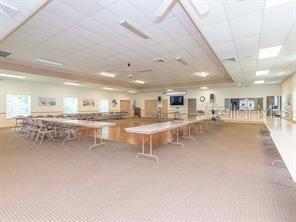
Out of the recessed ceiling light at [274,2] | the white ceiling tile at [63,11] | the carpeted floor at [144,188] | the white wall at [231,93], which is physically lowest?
the carpeted floor at [144,188]

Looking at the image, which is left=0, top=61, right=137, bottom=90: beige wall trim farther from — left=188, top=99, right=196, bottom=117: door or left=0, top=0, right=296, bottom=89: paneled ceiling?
left=188, top=99, right=196, bottom=117: door

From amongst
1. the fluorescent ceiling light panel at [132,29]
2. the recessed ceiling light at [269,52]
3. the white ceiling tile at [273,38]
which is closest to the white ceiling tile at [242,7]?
the white ceiling tile at [273,38]

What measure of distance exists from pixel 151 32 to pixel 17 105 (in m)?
9.67

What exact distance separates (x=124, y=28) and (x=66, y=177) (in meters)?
3.28

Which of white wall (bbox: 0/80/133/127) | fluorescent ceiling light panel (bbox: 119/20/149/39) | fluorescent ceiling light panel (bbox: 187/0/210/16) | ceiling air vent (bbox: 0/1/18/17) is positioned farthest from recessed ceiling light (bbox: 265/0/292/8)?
white wall (bbox: 0/80/133/127)

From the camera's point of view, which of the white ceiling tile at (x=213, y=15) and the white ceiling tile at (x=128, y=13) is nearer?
the white ceiling tile at (x=213, y=15)

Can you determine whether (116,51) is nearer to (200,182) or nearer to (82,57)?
(82,57)

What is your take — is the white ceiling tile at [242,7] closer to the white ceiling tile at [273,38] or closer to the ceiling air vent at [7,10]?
the white ceiling tile at [273,38]

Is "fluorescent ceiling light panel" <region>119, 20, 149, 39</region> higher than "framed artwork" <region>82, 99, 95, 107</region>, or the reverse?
"fluorescent ceiling light panel" <region>119, 20, 149, 39</region>

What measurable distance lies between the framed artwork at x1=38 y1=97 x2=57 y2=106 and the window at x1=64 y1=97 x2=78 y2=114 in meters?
0.87

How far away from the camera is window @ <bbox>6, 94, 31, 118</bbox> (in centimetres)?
912

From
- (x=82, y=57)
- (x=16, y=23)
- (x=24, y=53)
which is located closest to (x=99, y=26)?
(x=16, y=23)

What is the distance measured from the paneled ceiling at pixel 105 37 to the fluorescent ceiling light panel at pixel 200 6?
70 cm

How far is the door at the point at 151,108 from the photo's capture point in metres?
16.5
